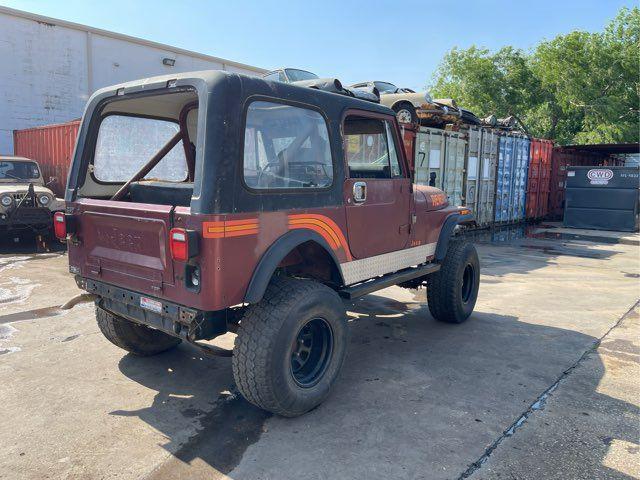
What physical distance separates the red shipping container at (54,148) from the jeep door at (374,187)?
9.81m

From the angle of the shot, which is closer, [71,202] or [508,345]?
[71,202]

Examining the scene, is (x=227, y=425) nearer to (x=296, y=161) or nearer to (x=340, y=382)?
(x=340, y=382)

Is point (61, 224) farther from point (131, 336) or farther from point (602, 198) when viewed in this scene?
point (602, 198)

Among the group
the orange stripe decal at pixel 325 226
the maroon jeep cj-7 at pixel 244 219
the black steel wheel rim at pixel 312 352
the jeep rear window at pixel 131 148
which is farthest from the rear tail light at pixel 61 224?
the black steel wheel rim at pixel 312 352

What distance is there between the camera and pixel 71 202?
3.70 metres

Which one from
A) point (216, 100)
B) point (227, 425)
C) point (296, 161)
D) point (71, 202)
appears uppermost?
point (216, 100)

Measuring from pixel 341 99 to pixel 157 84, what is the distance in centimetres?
136

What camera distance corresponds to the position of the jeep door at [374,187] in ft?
12.6

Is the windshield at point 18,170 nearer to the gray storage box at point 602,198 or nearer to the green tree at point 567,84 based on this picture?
the gray storage box at point 602,198

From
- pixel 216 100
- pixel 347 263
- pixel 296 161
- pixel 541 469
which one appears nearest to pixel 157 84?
pixel 216 100

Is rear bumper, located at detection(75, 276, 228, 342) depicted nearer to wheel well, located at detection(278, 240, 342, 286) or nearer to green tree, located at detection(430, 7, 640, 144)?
wheel well, located at detection(278, 240, 342, 286)

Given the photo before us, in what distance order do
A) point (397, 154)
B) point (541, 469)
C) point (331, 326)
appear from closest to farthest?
point (541, 469)
point (331, 326)
point (397, 154)

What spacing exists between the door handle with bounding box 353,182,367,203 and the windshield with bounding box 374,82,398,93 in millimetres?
9414

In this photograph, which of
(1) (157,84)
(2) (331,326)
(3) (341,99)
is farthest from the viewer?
(3) (341,99)
